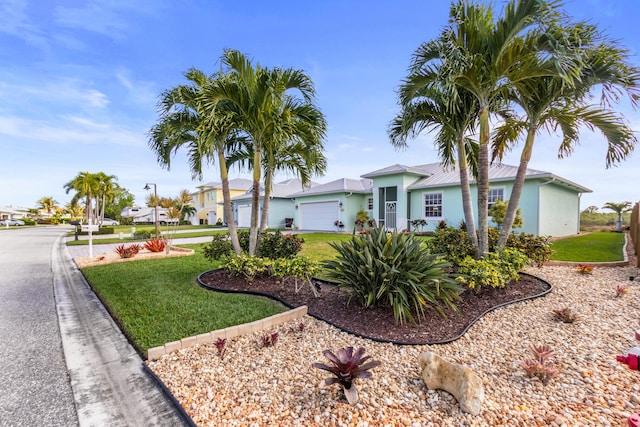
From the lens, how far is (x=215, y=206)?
36.7 m

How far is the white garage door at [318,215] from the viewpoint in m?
20.6

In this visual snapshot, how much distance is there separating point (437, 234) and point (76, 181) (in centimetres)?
3461

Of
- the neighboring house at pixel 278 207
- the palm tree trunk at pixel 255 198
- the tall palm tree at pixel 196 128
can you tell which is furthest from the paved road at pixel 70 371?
the neighboring house at pixel 278 207

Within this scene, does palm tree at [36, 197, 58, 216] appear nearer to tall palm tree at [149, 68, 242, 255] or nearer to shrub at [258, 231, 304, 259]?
tall palm tree at [149, 68, 242, 255]

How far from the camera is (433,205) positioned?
16.3 meters

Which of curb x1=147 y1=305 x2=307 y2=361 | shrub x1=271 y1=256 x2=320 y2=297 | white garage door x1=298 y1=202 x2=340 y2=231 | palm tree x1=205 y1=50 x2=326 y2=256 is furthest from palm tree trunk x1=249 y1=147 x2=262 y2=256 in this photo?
white garage door x1=298 y1=202 x2=340 y2=231

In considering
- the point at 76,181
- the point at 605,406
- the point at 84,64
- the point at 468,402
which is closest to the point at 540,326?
the point at 605,406

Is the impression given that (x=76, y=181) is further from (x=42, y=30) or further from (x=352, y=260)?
(x=352, y=260)

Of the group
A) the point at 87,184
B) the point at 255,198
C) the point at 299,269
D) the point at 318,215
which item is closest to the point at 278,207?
the point at 318,215

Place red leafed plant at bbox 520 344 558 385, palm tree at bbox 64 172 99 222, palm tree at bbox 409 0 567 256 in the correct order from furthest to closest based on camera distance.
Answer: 1. palm tree at bbox 64 172 99 222
2. palm tree at bbox 409 0 567 256
3. red leafed plant at bbox 520 344 558 385

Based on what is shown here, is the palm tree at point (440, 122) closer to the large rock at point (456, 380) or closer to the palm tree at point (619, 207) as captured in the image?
the large rock at point (456, 380)

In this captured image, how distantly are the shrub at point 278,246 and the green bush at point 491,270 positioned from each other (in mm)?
3440

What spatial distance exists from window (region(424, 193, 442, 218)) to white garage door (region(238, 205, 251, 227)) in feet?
55.7

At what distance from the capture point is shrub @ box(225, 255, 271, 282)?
5582 millimetres
